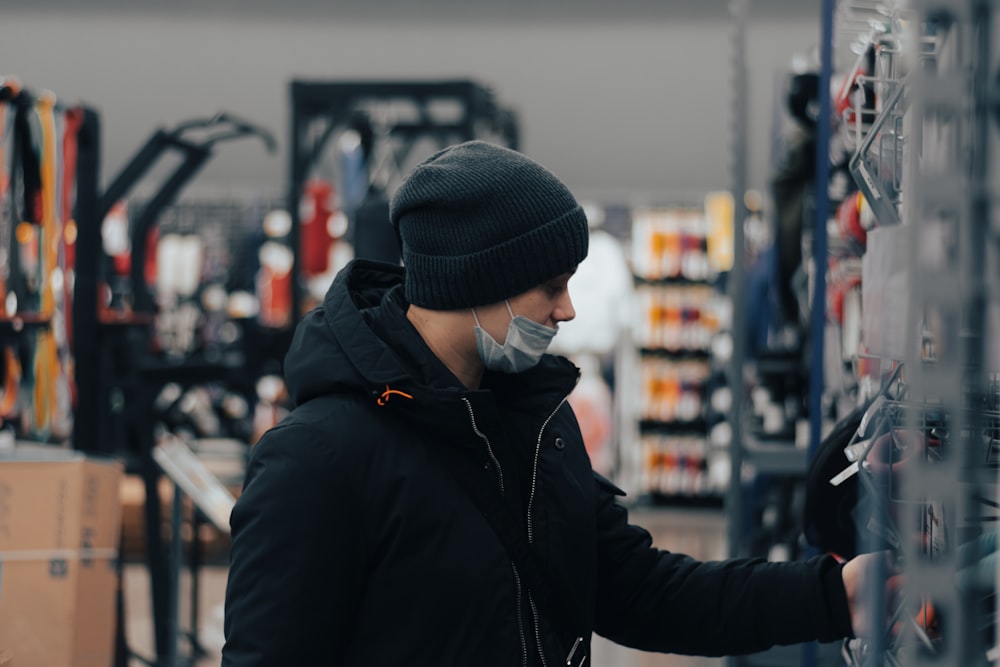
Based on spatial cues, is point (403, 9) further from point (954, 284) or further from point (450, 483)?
point (954, 284)

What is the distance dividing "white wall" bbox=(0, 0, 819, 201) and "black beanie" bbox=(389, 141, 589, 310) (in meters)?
9.81

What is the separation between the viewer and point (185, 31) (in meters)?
11.5

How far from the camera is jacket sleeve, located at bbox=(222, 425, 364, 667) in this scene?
1.43 meters

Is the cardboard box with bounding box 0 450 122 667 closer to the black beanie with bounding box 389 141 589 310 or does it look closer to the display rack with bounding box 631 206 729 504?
the black beanie with bounding box 389 141 589 310

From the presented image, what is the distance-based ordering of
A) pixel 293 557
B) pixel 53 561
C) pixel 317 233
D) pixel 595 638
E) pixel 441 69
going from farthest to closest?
pixel 441 69 < pixel 317 233 < pixel 595 638 < pixel 53 561 < pixel 293 557

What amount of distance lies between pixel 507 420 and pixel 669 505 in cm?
852

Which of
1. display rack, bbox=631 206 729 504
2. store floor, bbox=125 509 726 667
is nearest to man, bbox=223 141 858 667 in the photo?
store floor, bbox=125 509 726 667

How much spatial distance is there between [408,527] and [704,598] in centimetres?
51

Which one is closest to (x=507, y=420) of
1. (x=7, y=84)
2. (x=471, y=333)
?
(x=471, y=333)

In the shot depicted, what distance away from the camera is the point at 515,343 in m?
1.62

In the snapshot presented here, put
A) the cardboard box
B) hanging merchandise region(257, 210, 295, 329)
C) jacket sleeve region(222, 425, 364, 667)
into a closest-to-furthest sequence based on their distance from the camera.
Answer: jacket sleeve region(222, 425, 364, 667)
the cardboard box
hanging merchandise region(257, 210, 295, 329)

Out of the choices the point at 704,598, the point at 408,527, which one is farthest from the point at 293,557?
the point at 704,598

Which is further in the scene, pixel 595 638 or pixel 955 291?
pixel 595 638

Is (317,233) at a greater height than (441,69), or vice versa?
(441,69)
